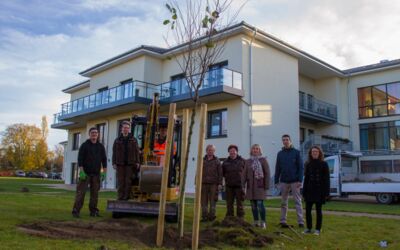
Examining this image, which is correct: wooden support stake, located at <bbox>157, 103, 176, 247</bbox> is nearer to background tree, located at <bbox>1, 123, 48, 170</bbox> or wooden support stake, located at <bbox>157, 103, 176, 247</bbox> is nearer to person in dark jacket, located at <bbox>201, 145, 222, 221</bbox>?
person in dark jacket, located at <bbox>201, 145, 222, 221</bbox>

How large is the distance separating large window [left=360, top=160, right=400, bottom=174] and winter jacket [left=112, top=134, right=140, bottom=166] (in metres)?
22.6

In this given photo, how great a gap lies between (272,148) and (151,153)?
50.3 feet

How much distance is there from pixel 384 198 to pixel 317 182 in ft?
40.0

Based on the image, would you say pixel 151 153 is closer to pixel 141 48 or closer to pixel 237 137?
pixel 237 137

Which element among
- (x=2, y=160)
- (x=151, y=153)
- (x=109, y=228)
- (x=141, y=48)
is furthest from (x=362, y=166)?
Result: (x=2, y=160)

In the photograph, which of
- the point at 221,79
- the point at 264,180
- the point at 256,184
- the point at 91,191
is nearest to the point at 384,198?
the point at 221,79

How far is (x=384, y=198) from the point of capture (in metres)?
18.3

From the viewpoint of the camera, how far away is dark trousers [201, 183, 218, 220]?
9289mm

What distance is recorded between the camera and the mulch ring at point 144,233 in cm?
627

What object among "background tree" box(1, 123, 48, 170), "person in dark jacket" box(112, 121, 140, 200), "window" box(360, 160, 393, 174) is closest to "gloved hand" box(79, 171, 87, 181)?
"person in dark jacket" box(112, 121, 140, 200)

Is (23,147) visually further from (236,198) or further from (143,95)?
(236,198)

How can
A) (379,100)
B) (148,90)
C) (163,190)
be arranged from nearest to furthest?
(163,190), (148,90), (379,100)

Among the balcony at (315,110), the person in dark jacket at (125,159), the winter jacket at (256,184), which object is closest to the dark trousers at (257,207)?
the winter jacket at (256,184)

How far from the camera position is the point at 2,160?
78.2 metres
